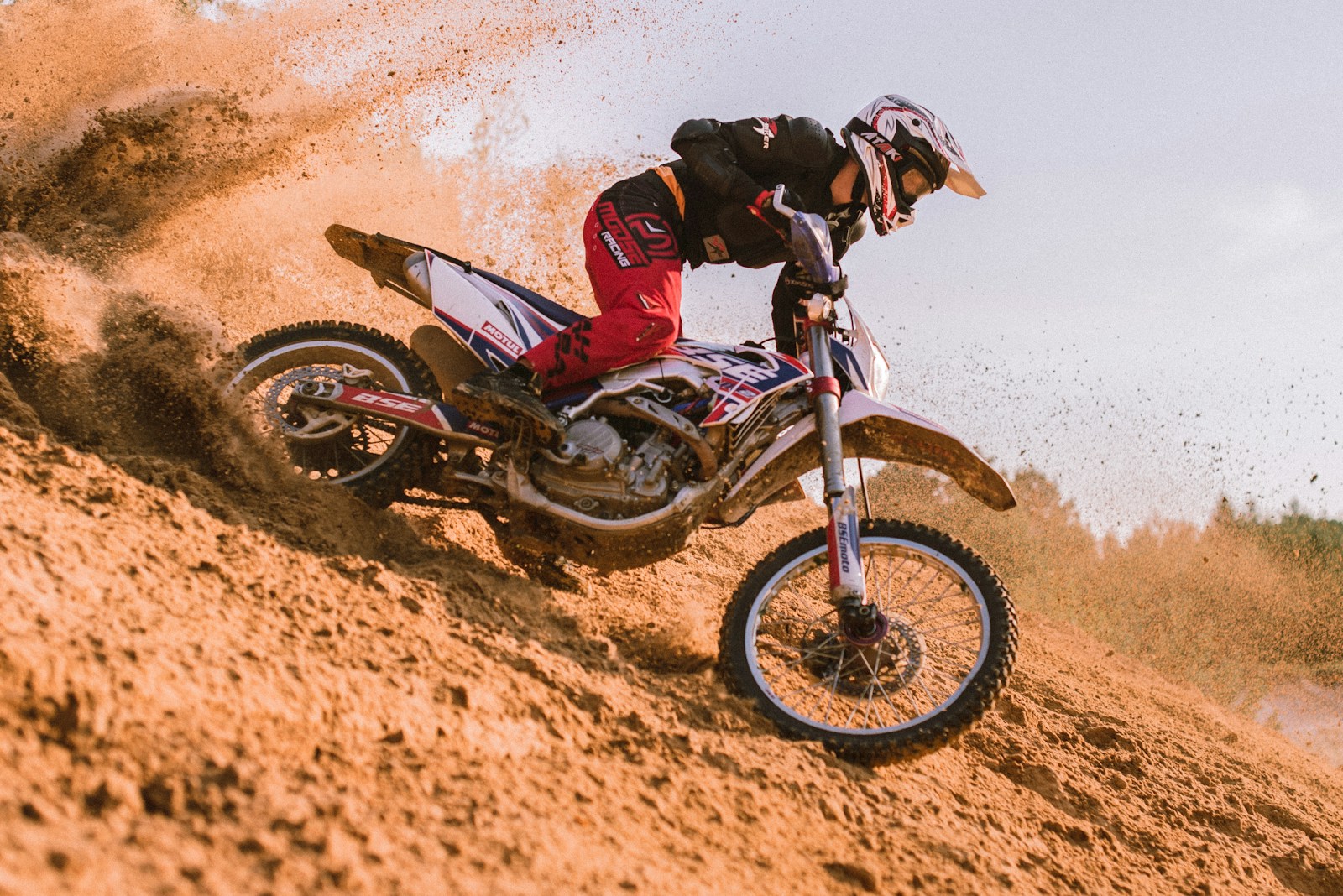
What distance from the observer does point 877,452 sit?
3.85 metres

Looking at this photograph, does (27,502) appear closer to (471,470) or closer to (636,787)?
(471,470)

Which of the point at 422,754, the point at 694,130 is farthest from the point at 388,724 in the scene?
the point at 694,130

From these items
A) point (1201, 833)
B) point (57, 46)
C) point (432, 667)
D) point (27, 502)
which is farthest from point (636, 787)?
point (57, 46)

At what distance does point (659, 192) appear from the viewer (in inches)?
167

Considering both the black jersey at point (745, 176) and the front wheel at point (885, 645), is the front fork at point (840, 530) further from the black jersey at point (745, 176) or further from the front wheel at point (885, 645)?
the black jersey at point (745, 176)

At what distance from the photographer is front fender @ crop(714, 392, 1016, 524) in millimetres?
3689

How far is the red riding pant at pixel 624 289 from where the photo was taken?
153 inches

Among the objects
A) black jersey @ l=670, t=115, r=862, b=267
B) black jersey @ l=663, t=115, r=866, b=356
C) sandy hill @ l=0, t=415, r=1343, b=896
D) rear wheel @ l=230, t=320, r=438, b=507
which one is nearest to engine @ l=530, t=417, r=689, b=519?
sandy hill @ l=0, t=415, r=1343, b=896

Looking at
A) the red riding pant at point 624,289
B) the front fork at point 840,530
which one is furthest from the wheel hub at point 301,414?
the front fork at point 840,530

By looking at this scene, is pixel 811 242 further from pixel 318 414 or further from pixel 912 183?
pixel 318 414

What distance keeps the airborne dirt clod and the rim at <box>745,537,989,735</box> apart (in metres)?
0.27

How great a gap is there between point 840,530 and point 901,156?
5.98ft

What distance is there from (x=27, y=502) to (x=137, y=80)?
6353 mm

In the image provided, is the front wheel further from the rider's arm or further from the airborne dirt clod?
the rider's arm
